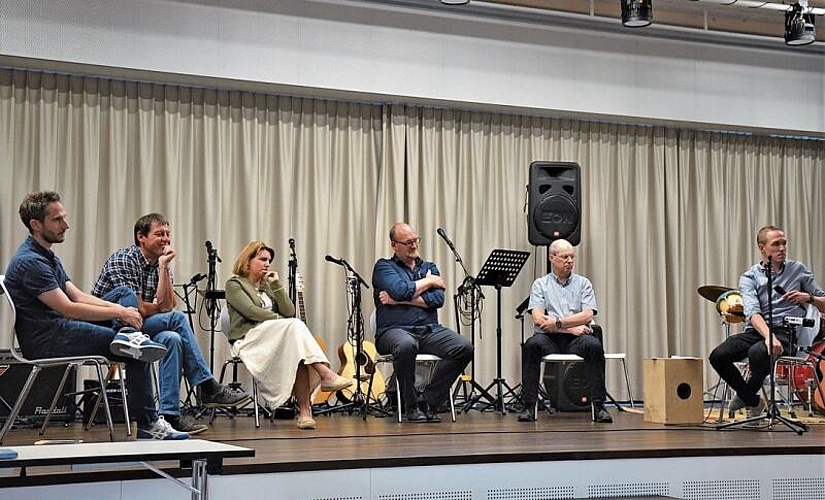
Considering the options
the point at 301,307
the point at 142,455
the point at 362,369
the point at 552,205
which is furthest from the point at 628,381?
the point at 142,455

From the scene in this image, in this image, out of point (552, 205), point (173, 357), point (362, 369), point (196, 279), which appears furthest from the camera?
point (552, 205)

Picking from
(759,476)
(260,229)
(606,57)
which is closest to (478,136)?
(606,57)

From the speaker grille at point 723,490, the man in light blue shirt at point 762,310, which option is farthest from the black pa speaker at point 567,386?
the speaker grille at point 723,490

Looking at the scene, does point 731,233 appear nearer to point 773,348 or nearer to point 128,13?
point 773,348

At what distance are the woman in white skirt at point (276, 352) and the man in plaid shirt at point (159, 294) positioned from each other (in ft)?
2.30

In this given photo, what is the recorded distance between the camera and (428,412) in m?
6.35

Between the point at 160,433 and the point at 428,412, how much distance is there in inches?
87.4

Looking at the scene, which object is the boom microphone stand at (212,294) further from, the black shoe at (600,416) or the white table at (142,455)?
the white table at (142,455)

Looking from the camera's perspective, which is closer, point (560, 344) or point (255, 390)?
point (255, 390)

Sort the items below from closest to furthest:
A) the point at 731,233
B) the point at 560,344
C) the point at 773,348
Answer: the point at 773,348
the point at 560,344
the point at 731,233

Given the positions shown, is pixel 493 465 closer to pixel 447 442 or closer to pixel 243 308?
pixel 447 442

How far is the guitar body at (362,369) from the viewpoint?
7.26 metres

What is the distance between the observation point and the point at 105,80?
7.20 m

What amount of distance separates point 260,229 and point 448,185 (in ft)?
5.14
